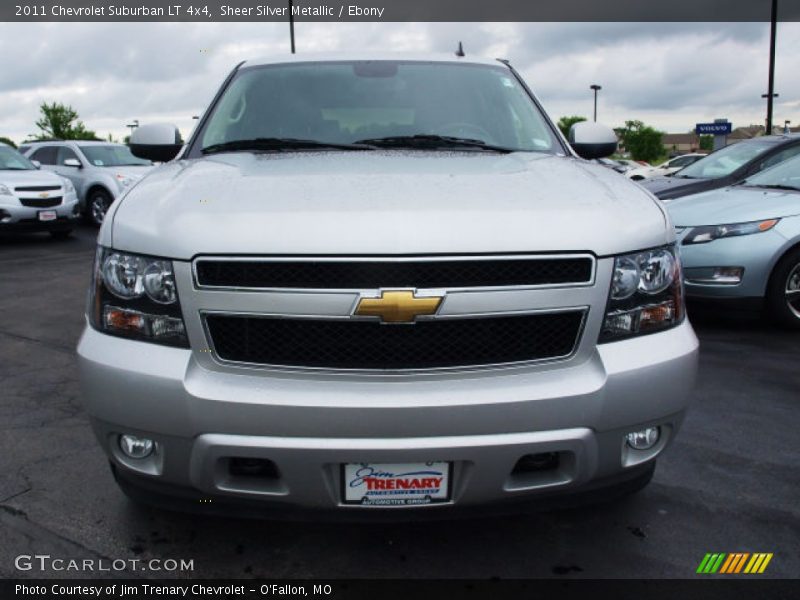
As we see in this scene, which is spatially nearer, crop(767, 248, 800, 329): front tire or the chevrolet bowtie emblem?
the chevrolet bowtie emblem

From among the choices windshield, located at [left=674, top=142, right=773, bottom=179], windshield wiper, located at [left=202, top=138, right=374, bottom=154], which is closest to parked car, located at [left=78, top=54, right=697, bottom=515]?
windshield wiper, located at [left=202, top=138, right=374, bottom=154]

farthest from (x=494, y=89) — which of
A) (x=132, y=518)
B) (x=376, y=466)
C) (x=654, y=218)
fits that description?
(x=132, y=518)

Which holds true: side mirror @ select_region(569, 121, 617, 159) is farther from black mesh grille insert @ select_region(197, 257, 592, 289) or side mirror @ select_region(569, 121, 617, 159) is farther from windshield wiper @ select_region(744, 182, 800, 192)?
windshield wiper @ select_region(744, 182, 800, 192)

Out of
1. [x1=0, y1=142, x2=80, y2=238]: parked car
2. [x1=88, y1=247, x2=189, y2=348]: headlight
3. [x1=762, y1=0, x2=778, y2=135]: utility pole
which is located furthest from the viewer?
[x1=762, y1=0, x2=778, y2=135]: utility pole

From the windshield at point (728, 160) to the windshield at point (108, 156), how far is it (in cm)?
1046

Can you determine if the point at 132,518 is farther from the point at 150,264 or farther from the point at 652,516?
the point at 652,516

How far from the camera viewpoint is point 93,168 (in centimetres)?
1431

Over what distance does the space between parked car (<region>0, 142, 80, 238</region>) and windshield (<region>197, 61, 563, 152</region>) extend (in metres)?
9.54

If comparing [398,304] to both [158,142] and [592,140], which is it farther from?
[158,142]

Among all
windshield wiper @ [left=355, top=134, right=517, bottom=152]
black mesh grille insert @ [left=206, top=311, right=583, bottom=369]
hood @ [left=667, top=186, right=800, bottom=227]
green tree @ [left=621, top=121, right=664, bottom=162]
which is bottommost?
green tree @ [left=621, top=121, right=664, bottom=162]

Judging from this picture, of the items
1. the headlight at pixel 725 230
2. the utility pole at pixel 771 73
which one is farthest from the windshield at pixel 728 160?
the utility pole at pixel 771 73

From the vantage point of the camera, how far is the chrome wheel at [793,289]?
569 centimetres

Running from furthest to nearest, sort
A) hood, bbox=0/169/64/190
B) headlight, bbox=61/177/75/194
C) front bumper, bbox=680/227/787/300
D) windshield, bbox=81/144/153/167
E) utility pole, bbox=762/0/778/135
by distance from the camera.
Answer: utility pole, bbox=762/0/778/135, windshield, bbox=81/144/153/167, headlight, bbox=61/177/75/194, hood, bbox=0/169/64/190, front bumper, bbox=680/227/787/300

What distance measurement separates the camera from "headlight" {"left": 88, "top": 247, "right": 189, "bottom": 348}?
7.17 ft
